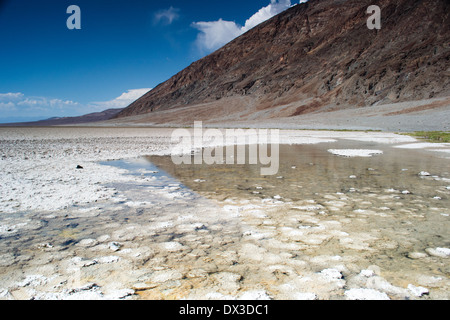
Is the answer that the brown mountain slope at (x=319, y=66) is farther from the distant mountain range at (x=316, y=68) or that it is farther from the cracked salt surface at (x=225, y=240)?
the cracked salt surface at (x=225, y=240)

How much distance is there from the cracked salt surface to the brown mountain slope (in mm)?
57280

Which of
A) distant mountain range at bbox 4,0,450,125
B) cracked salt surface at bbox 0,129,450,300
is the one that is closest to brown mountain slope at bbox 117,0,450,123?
distant mountain range at bbox 4,0,450,125

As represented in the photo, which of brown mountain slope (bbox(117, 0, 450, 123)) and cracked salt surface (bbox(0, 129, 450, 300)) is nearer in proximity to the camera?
cracked salt surface (bbox(0, 129, 450, 300))

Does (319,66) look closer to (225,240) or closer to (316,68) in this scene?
(316,68)

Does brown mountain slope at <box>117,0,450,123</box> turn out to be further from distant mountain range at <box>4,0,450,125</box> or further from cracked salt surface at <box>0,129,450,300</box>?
cracked salt surface at <box>0,129,450,300</box>

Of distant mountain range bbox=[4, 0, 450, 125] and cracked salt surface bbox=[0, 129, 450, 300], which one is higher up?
distant mountain range bbox=[4, 0, 450, 125]

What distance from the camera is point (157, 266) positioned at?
278 cm

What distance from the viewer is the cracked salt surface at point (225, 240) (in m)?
2.43

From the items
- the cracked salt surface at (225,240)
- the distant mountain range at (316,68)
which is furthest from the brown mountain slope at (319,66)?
the cracked salt surface at (225,240)

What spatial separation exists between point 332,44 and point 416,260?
9191 cm

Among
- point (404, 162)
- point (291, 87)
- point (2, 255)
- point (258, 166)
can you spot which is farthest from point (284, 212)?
point (291, 87)

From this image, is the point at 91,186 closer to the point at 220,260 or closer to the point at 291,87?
the point at 220,260

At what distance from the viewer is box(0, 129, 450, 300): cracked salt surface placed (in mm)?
2426

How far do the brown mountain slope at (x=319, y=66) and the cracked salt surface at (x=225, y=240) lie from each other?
2255 inches
